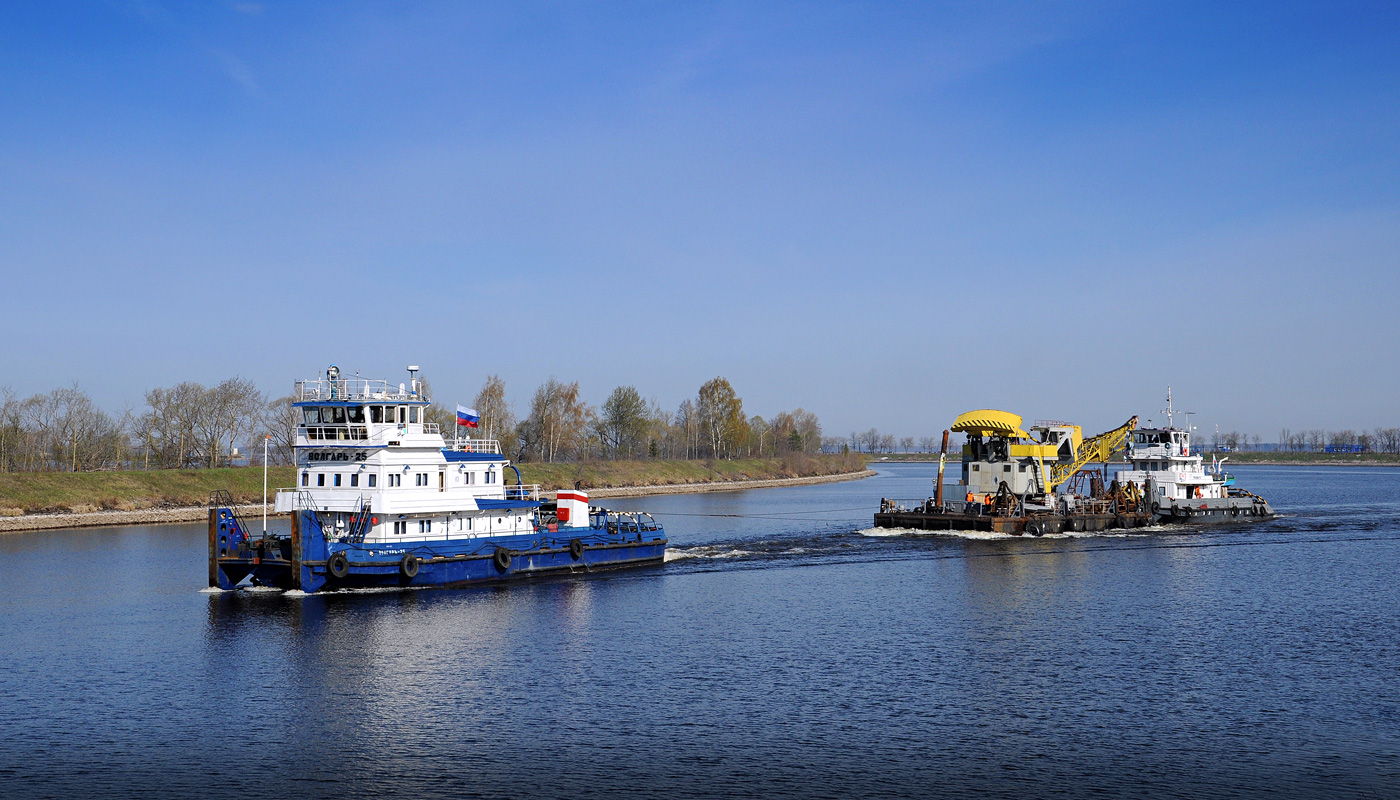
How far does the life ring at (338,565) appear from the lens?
3912 centimetres

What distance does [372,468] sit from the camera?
4112 cm

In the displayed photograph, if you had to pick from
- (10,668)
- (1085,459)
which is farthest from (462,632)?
(1085,459)

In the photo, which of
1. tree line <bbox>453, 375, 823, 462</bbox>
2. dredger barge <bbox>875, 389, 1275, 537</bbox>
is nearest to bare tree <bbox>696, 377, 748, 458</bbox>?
tree line <bbox>453, 375, 823, 462</bbox>

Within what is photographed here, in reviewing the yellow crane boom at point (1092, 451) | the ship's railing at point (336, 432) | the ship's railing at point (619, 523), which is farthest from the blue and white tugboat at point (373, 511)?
the yellow crane boom at point (1092, 451)

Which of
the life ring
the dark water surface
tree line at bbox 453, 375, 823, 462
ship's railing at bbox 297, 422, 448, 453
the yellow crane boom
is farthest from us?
tree line at bbox 453, 375, 823, 462

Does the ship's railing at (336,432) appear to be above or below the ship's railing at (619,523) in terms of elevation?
above

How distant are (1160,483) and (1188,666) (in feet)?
166

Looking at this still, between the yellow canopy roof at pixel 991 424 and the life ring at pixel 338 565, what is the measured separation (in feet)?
135

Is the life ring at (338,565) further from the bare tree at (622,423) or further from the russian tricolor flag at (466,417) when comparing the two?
the bare tree at (622,423)

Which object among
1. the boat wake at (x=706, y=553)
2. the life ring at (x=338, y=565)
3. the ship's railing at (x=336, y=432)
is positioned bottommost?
the boat wake at (x=706, y=553)

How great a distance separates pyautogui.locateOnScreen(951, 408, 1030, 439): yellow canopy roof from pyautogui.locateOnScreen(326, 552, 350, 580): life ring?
41005 millimetres

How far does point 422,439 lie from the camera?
42.3 metres

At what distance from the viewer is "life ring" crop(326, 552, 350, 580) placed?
3912cm

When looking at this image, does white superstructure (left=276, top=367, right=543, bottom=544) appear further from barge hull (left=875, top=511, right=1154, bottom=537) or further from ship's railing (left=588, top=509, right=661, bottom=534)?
barge hull (left=875, top=511, right=1154, bottom=537)
